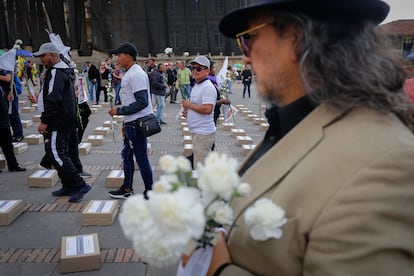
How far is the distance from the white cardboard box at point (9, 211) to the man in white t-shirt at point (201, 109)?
95.6 inches

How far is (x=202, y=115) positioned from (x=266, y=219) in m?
3.89

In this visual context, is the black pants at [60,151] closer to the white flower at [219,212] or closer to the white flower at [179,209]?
the white flower at [179,209]

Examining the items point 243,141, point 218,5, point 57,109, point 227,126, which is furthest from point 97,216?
point 218,5

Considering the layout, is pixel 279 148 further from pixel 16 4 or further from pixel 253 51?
pixel 16 4

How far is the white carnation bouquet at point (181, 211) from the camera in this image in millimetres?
904

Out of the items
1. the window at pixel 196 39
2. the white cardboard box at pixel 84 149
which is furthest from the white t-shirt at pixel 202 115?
the window at pixel 196 39

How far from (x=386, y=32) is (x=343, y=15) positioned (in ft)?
0.75

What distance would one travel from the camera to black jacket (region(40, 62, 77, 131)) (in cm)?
479

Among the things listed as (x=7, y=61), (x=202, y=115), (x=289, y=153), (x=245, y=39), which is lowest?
(x=202, y=115)

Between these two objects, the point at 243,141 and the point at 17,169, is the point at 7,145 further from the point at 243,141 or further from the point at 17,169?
the point at 243,141

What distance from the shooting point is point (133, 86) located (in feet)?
14.7

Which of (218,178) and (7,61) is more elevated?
(7,61)

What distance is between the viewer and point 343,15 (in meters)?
1.22

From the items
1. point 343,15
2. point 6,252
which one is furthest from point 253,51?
point 6,252
